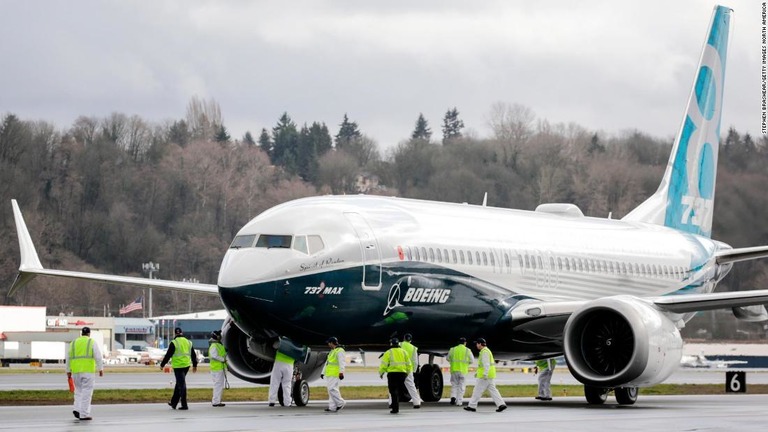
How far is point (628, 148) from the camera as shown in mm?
83375

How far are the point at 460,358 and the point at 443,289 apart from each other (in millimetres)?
1502

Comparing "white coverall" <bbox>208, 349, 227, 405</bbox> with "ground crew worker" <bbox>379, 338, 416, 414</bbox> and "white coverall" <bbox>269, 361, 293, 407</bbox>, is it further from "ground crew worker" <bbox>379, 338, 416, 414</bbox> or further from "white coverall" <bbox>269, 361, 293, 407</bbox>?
"ground crew worker" <bbox>379, 338, 416, 414</bbox>

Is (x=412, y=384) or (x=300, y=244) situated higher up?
(x=300, y=244)

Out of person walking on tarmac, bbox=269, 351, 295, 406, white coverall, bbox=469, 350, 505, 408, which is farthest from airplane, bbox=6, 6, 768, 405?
white coverall, bbox=469, 350, 505, 408

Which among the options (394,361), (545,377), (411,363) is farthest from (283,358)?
(545,377)

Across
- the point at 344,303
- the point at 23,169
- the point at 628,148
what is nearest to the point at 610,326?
the point at 344,303

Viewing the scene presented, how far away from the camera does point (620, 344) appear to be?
92.6 ft

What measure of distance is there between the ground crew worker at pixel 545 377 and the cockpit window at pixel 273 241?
9.37 meters

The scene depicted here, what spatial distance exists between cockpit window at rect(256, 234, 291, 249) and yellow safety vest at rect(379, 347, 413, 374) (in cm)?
281

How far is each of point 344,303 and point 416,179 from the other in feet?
263

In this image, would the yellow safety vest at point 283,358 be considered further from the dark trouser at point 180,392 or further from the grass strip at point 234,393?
the grass strip at point 234,393

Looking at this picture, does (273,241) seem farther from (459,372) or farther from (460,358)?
(459,372)

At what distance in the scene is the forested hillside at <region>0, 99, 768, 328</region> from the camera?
9981cm

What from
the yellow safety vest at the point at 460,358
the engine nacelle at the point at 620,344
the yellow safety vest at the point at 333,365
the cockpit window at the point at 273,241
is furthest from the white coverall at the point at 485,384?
the cockpit window at the point at 273,241
